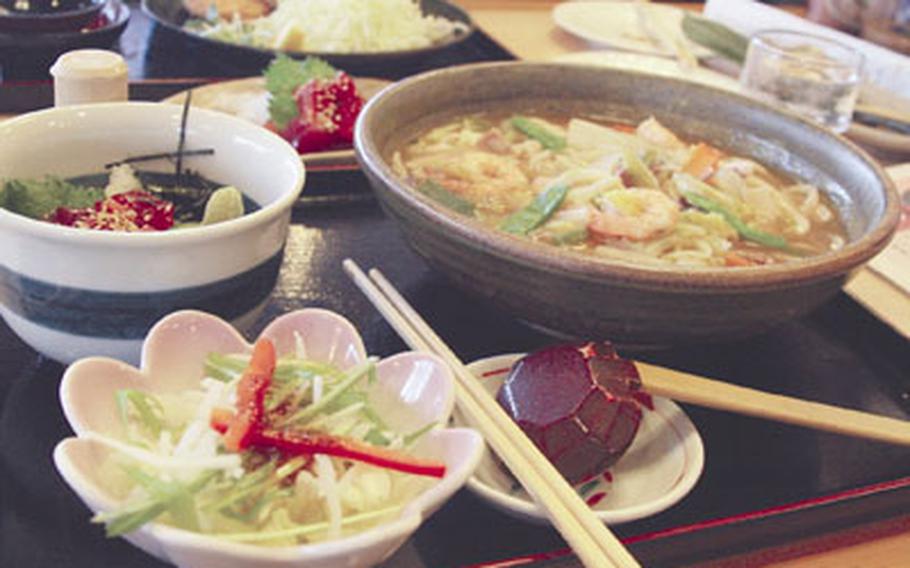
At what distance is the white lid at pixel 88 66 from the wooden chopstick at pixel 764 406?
3.03 ft

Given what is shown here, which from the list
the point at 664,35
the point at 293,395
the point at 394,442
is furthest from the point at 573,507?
the point at 664,35

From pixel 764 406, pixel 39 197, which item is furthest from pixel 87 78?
pixel 764 406

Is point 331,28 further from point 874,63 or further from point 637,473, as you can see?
point 637,473

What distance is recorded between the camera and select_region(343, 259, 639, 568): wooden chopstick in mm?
909

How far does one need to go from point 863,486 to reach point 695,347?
0.31 m

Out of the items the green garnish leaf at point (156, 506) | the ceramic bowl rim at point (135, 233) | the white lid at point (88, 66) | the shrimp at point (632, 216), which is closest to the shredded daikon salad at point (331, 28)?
the white lid at point (88, 66)

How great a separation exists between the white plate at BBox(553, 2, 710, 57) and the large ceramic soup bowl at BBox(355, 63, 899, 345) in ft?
4.57

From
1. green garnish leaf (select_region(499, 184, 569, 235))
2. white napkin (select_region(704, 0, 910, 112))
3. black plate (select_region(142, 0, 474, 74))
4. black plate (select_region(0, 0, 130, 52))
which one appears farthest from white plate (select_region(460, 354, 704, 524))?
white napkin (select_region(704, 0, 910, 112))

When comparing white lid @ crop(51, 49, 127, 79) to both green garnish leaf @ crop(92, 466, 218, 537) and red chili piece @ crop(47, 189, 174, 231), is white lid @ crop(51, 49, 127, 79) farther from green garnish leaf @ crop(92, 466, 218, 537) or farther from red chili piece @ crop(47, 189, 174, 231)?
green garnish leaf @ crop(92, 466, 218, 537)

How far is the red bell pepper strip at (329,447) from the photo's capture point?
90 centimetres

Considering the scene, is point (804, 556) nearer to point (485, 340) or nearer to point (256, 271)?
point (485, 340)

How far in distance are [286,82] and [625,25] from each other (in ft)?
6.05

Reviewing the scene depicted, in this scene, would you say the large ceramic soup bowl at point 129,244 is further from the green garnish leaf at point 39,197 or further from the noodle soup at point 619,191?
the noodle soup at point 619,191

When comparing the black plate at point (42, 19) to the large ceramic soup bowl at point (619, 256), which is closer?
the large ceramic soup bowl at point (619, 256)
